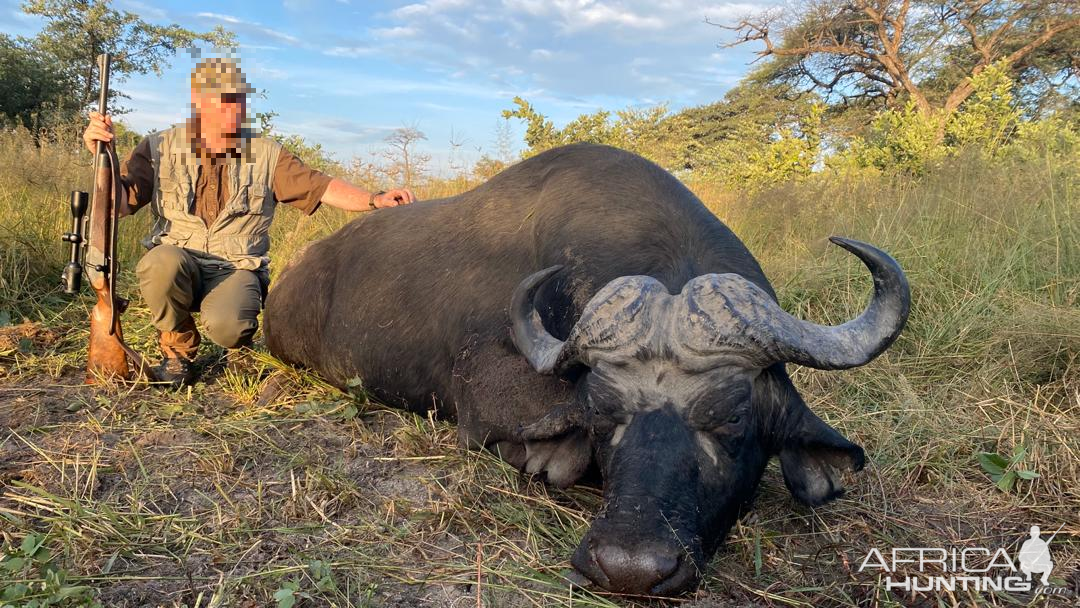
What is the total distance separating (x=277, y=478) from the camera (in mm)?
2879

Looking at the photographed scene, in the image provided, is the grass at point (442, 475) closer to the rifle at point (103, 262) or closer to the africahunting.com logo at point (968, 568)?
the africahunting.com logo at point (968, 568)

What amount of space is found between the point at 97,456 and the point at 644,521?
219 centimetres

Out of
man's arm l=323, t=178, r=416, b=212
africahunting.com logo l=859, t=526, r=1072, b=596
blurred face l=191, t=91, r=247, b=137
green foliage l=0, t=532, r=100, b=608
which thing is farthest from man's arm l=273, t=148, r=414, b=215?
africahunting.com logo l=859, t=526, r=1072, b=596

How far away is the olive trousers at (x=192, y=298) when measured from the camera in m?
4.09

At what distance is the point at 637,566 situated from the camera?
6.37ft

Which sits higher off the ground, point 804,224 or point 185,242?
point 804,224

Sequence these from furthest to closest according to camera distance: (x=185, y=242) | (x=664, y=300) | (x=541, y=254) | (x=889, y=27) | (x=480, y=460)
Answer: (x=889, y=27) → (x=185, y=242) → (x=541, y=254) → (x=480, y=460) → (x=664, y=300)

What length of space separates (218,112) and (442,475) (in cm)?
258

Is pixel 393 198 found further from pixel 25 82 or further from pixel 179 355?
pixel 25 82

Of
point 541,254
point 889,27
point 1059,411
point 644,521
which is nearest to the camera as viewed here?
point 644,521

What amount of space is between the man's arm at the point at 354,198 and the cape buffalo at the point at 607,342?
20 cm

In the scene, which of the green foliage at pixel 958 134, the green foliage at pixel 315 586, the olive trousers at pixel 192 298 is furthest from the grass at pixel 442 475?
the green foliage at pixel 958 134

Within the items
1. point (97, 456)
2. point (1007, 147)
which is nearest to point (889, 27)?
point (1007, 147)

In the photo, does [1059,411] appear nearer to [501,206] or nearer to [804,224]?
[501,206]
